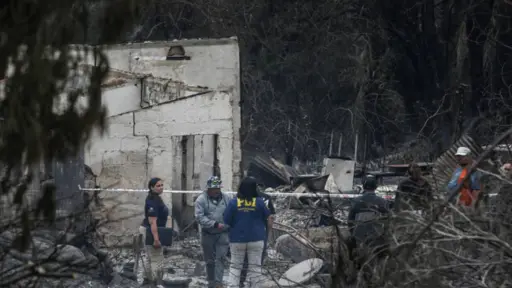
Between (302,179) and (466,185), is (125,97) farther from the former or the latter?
(466,185)

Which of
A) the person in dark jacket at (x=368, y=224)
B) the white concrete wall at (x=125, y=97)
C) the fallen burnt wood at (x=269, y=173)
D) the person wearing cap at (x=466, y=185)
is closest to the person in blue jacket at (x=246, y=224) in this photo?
the person in dark jacket at (x=368, y=224)

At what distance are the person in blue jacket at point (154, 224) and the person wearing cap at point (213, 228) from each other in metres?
0.64

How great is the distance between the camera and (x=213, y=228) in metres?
13.4

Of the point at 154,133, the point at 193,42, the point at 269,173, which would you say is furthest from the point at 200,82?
the point at 269,173

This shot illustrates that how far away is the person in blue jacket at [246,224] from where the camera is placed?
42.5ft

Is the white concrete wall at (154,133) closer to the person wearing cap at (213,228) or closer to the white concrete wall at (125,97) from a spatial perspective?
the white concrete wall at (125,97)

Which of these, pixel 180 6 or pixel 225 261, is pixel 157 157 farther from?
pixel 180 6

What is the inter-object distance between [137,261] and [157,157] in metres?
4.30

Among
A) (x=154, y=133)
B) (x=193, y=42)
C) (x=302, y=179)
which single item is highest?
(x=193, y=42)

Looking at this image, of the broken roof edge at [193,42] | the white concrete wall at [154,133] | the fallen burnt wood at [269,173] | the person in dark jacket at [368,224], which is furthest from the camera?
the fallen burnt wood at [269,173]

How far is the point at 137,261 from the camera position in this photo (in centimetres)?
1462

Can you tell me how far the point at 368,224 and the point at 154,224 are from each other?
5118 millimetres

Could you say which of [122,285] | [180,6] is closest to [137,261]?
[122,285]

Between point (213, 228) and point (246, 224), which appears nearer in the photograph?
point (246, 224)
